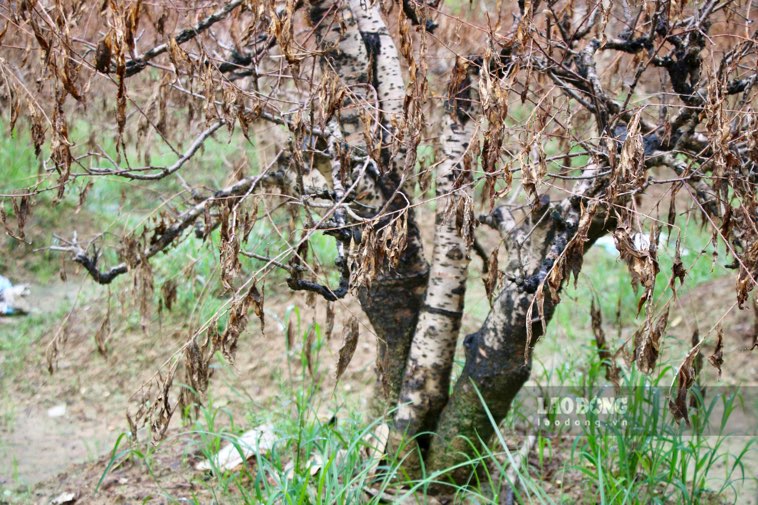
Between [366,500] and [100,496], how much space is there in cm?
126

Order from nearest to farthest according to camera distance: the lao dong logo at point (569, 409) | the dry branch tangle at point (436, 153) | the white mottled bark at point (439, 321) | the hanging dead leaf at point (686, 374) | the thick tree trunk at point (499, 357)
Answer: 1. the hanging dead leaf at point (686, 374)
2. the dry branch tangle at point (436, 153)
3. the thick tree trunk at point (499, 357)
4. the white mottled bark at point (439, 321)
5. the lao dong logo at point (569, 409)

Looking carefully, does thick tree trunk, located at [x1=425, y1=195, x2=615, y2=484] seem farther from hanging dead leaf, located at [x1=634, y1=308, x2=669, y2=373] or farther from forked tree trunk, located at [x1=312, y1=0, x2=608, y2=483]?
hanging dead leaf, located at [x1=634, y1=308, x2=669, y2=373]

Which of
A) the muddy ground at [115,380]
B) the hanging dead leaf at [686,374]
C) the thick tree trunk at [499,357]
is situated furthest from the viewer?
the muddy ground at [115,380]

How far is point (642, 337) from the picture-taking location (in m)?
1.95

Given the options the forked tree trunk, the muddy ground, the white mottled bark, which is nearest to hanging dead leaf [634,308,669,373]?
the forked tree trunk

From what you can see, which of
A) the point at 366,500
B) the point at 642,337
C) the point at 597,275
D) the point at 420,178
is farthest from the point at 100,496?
the point at 597,275

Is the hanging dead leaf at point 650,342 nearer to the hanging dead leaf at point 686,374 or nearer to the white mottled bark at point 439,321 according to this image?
the hanging dead leaf at point 686,374

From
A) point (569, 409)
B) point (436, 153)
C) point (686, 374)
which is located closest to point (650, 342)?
point (686, 374)

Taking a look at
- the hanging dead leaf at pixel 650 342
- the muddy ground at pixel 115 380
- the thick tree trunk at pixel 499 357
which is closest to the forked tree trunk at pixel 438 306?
the thick tree trunk at pixel 499 357

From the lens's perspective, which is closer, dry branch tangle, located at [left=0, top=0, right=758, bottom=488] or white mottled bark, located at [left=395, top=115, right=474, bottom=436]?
dry branch tangle, located at [left=0, top=0, right=758, bottom=488]

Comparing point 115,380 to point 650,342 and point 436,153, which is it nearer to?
point 436,153

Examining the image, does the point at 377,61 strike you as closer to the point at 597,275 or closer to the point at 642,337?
the point at 642,337

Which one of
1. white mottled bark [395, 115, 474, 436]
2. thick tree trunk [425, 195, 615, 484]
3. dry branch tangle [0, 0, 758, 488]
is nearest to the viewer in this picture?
dry branch tangle [0, 0, 758, 488]

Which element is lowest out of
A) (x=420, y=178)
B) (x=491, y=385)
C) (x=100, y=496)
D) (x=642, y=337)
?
(x=100, y=496)
